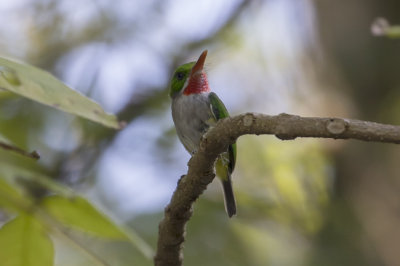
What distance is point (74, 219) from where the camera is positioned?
1492 mm

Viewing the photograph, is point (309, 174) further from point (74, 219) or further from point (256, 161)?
point (74, 219)

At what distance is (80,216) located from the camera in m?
1.48

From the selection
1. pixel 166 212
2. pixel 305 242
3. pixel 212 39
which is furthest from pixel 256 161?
pixel 166 212

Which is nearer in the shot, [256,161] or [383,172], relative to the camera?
[383,172]

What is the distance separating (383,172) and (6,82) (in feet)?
10.2

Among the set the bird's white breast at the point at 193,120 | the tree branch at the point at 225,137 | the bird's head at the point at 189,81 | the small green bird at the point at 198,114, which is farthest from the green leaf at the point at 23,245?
the bird's head at the point at 189,81

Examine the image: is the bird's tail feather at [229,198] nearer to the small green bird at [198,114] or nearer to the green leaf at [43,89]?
the small green bird at [198,114]

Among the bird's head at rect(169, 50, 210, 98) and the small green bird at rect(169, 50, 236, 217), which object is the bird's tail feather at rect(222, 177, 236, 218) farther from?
the bird's head at rect(169, 50, 210, 98)

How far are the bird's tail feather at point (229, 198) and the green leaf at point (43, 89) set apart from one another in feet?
4.90

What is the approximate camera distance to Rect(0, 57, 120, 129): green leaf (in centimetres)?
105

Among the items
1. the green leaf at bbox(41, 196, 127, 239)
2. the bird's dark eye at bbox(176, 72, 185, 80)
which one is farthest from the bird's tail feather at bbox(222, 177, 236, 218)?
the green leaf at bbox(41, 196, 127, 239)

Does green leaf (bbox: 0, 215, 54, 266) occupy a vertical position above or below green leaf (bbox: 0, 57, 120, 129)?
below

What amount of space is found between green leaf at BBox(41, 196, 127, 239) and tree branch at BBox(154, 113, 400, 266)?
19 centimetres

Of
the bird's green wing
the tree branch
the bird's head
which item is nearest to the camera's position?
the tree branch
